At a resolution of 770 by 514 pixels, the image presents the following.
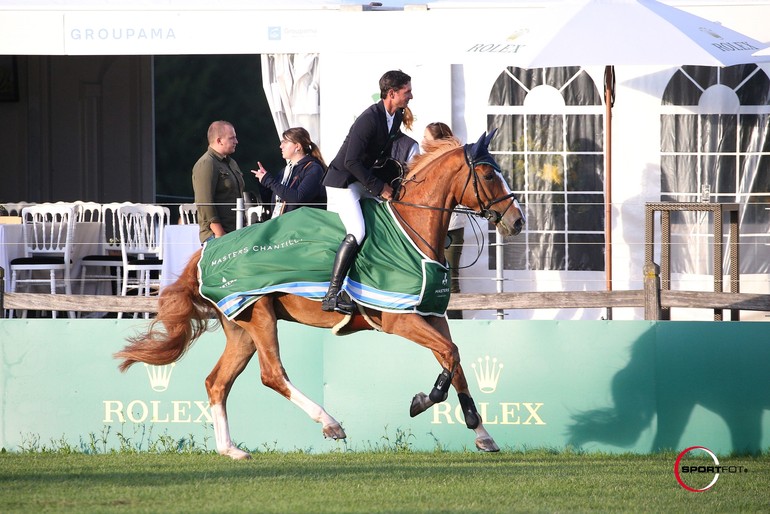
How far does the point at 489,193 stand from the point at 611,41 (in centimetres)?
310

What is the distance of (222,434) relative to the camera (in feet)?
24.9

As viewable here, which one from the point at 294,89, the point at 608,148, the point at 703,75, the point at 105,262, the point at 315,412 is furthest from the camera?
the point at 105,262

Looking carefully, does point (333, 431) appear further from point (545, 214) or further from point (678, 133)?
point (678, 133)

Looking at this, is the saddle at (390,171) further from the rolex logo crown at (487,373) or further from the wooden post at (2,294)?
the wooden post at (2,294)

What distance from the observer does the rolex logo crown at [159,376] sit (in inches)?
343

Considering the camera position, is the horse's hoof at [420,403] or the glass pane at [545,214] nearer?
the horse's hoof at [420,403]

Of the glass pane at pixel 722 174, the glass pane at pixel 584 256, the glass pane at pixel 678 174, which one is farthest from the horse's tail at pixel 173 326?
the glass pane at pixel 722 174

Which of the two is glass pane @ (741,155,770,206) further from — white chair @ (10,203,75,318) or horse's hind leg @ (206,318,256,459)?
white chair @ (10,203,75,318)

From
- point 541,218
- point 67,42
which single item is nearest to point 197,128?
point 67,42

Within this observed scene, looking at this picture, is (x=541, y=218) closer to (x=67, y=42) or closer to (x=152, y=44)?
(x=152, y=44)

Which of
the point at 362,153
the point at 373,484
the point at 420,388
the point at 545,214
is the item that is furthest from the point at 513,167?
the point at 373,484

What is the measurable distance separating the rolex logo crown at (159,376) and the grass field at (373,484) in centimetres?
57

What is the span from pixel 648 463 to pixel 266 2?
227 inches

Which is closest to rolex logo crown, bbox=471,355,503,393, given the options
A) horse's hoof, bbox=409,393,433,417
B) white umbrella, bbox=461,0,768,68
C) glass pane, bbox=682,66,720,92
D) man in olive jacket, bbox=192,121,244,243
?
horse's hoof, bbox=409,393,433,417
